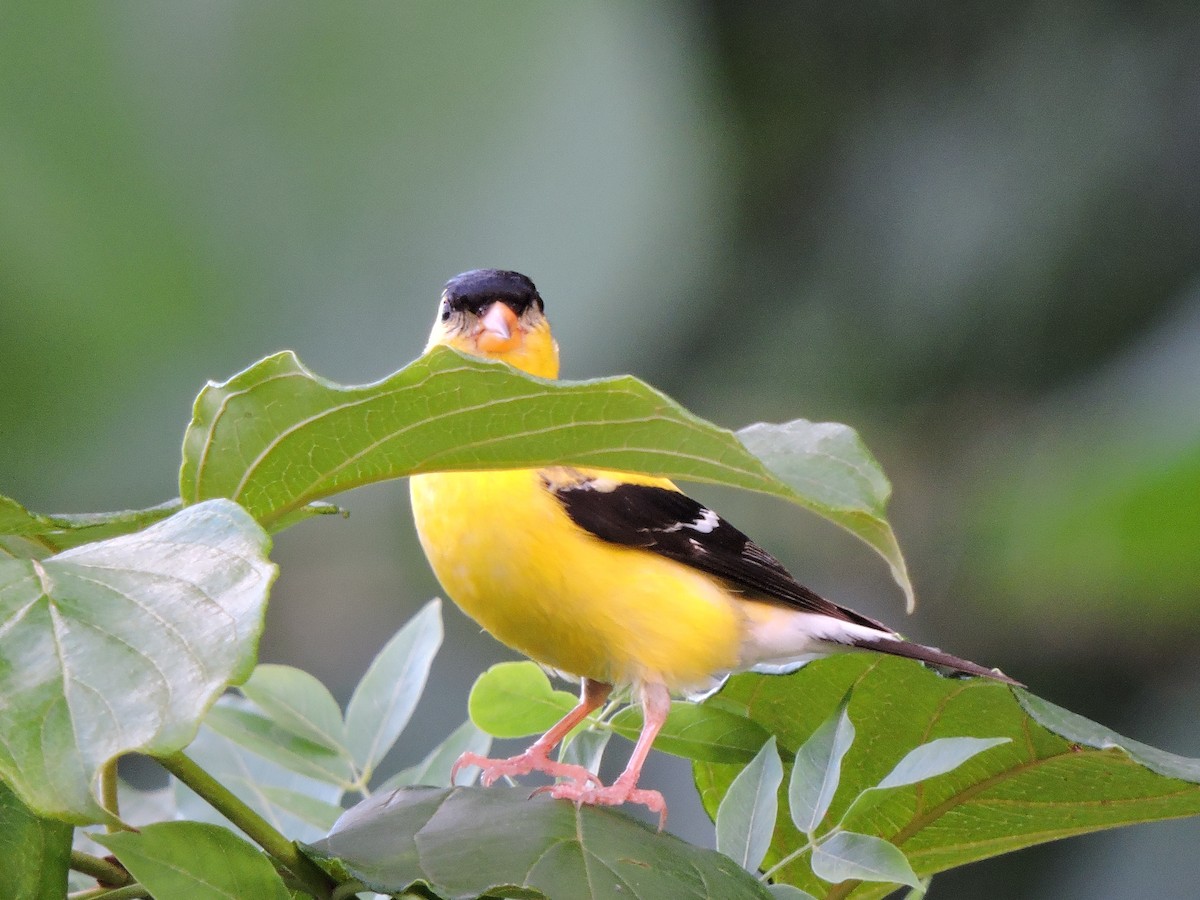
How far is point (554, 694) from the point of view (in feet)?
3.05

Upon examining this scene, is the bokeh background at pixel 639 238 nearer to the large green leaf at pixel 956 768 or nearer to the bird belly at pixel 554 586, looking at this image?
the bird belly at pixel 554 586

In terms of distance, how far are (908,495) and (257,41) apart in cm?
159

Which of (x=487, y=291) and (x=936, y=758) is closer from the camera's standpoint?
(x=936, y=758)

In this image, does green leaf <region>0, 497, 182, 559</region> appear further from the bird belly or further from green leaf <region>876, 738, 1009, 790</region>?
the bird belly

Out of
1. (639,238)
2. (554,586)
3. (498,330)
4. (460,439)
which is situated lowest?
(460,439)

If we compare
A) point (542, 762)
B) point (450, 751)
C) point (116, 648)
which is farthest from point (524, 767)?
point (116, 648)

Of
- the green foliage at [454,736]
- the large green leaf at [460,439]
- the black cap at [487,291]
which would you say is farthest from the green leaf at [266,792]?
the black cap at [487,291]

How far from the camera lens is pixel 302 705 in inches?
38.9

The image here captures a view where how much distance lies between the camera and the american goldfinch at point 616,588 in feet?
4.35

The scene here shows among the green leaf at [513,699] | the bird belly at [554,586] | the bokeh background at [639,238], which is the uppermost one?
the bokeh background at [639,238]

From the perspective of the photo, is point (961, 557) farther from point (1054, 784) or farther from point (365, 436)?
point (365, 436)

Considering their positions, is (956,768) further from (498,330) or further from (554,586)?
(498,330)

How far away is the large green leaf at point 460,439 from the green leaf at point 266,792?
378 mm

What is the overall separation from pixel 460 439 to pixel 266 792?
48cm
